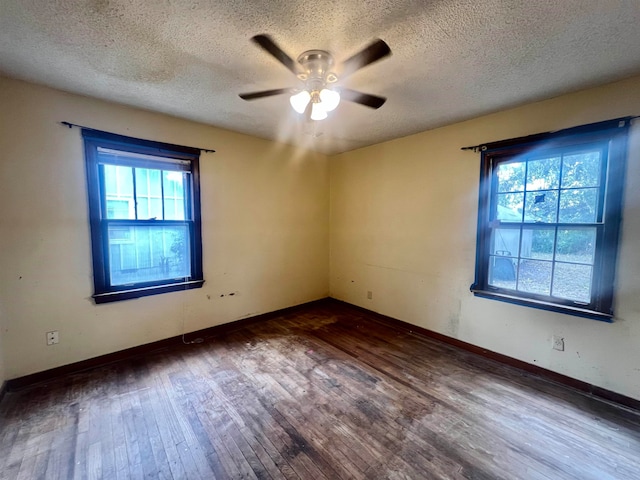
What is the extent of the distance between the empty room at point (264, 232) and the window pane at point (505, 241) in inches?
1.0

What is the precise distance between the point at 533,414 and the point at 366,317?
216 centimetres

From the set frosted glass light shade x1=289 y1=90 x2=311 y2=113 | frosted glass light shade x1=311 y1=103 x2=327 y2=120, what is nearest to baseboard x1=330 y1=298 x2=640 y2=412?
frosted glass light shade x1=311 y1=103 x2=327 y2=120

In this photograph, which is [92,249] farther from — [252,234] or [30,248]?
[252,234]

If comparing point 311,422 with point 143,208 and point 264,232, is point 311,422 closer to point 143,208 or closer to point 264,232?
point 264,232

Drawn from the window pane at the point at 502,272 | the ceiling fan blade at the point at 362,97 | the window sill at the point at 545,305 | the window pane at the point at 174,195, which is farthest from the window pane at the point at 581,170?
the window pane at the point at 174,195

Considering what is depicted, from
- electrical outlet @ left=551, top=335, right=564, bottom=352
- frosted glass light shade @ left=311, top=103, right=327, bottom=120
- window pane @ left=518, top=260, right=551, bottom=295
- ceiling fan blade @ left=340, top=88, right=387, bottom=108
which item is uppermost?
ceiling fan blade @ left=340, top=88, right=387, bottom=108

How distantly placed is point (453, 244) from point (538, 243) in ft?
2.52

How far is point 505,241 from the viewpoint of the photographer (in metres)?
2.71

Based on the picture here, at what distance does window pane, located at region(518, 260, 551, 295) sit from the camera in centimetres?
246

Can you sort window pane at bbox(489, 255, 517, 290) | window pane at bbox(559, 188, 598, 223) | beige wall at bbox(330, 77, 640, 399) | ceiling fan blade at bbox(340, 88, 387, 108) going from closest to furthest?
ceiling fan blade at bbox(340, 88, 387, 108), beige wall at bbox(330, 77, 640, 399), window pane at bbox(559, 188, 598, 223), window pane at bbox(489, 255, 517, 290)

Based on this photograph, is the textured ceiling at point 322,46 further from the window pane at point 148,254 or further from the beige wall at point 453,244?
the window pane at point 148,254

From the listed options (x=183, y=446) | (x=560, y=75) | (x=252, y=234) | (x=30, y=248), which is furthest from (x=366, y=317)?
(x=30, y=248)

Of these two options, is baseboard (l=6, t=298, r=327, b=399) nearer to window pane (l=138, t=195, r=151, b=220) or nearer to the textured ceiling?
window pane (l=138, t=195, r=151, b=220)

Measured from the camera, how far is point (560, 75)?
6.56 feet
